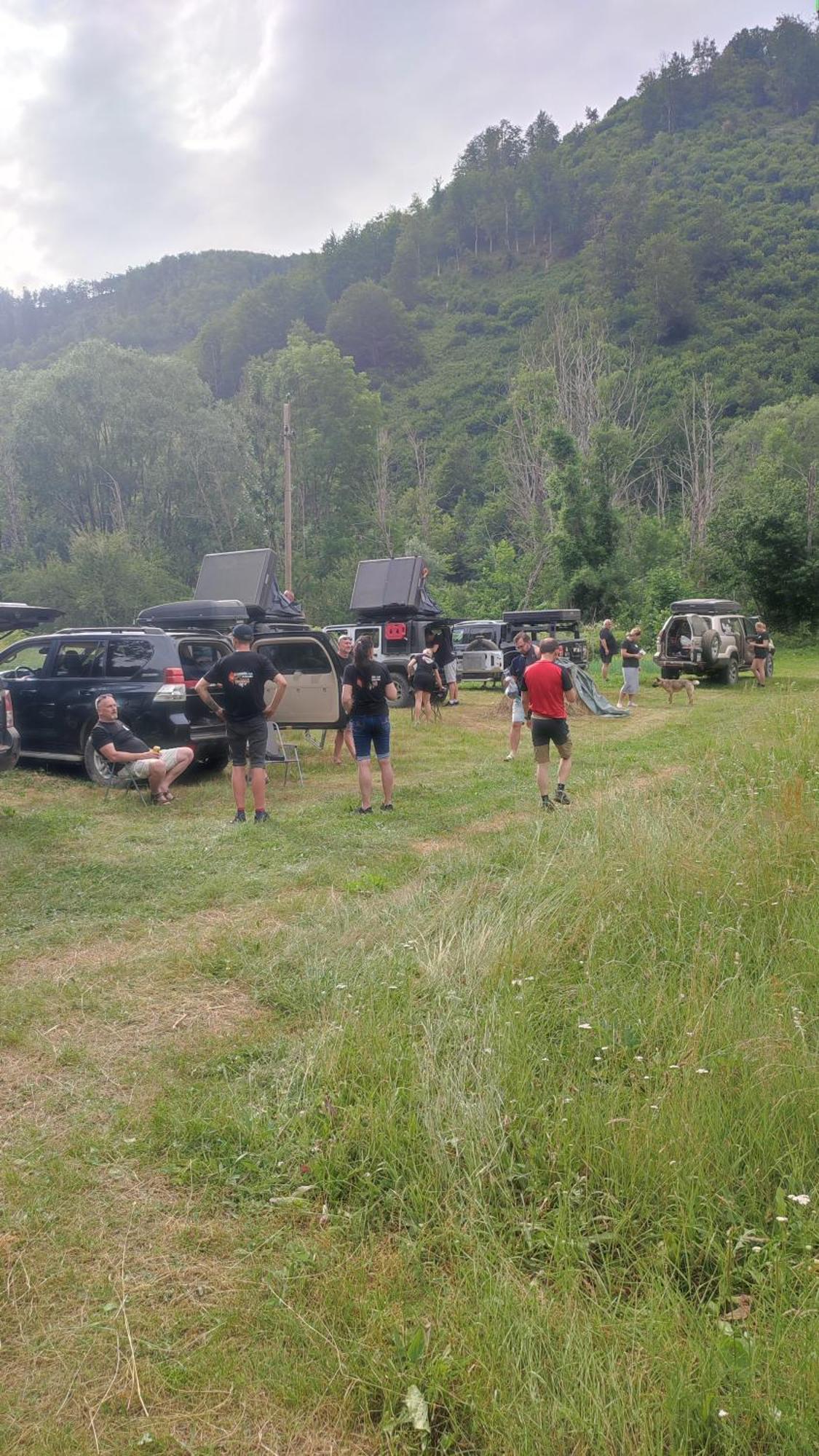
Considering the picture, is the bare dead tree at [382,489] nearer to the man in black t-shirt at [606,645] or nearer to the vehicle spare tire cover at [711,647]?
the man in black t-shirt at [606,645]

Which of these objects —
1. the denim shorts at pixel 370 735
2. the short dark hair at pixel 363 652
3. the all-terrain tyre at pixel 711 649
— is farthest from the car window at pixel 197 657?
the all-terrain tyre at pixel 711 649

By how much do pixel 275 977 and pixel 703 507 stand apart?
165 ft

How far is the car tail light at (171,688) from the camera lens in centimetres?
1007

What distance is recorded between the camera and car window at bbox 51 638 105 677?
34.6ft

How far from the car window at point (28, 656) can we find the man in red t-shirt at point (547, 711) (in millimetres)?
5608

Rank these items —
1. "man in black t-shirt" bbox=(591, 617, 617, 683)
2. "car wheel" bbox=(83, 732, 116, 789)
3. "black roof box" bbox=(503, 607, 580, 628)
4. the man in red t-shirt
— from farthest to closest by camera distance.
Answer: "man in black t-shirt" bbox=(591, 617, 617, 683) < "black roof box" bbox=(503, 607, 580, 628) < "car wheel" bbox=(83, 732, 116, 789) < the man in red t-shirt

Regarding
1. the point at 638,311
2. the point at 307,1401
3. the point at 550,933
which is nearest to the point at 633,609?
the point at 550,933

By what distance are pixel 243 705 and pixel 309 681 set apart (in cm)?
300

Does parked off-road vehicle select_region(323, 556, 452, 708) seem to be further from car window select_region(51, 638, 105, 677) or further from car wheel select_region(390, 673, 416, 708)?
car window select_region(51, 638, 105, 677)

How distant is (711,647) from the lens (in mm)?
22141

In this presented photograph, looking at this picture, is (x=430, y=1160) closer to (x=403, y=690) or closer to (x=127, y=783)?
(x=127, y=783)

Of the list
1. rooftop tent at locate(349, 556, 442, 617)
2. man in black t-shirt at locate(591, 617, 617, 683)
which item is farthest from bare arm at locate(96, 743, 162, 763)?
man in black t-shirt at locate(591, 617, 617, 683)

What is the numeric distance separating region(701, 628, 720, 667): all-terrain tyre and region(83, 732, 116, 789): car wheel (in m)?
15.6

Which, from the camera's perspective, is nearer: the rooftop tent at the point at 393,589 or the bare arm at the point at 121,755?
the bare arm at the point at 121,755
